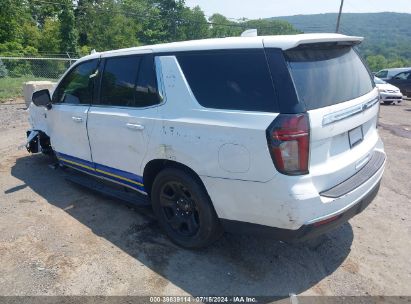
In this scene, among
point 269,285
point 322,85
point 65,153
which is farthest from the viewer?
point 65,153

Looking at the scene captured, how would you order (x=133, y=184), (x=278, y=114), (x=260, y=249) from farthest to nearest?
(x=133, y=184) → (x=260, y=249) → (x=278, y=114)

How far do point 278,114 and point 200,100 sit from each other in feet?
2.52

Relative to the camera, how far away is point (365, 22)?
17775 centimetres

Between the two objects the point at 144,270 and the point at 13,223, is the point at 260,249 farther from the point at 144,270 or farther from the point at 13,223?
the point at 13,223

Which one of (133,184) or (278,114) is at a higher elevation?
(278,114)

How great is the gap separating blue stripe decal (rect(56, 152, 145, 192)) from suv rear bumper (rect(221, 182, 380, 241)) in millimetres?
1233

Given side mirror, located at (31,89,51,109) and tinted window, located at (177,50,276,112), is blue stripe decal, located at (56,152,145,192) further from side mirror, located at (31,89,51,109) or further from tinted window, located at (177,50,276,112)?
tinted window, located at (177,50,276,112)

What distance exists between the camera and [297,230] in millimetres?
2699

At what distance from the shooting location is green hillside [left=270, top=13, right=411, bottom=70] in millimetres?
99875

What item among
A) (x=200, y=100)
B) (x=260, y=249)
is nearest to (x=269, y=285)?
(x=260, y=249)

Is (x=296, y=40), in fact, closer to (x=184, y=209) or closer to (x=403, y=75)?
(x=184, y=209)

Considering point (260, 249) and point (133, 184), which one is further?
point (133, 184)

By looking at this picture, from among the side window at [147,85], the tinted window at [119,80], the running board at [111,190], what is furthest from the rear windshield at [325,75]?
the running board at [111,190]

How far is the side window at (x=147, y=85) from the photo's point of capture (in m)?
3.48
